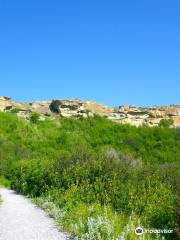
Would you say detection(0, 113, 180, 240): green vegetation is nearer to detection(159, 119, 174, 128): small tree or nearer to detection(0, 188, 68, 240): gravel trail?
detection(0, 188, 68, 240): gravel trail

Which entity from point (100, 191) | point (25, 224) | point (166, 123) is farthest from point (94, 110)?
point (25, 224)

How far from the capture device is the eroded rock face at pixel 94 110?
192 ft

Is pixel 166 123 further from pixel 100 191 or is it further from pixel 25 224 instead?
pixel 25 224

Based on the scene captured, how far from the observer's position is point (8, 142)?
1759 inches

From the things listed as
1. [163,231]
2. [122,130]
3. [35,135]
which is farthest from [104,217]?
[122,130]

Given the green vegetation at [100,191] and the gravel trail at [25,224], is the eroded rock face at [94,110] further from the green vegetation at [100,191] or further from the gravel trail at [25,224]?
the gravel trail at [25,224]

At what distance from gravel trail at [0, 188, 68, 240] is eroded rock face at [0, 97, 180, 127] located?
38867 mm

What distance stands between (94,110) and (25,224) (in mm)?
45869

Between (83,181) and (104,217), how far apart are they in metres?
5.96

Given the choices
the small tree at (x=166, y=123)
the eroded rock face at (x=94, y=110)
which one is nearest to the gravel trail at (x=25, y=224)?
the eroded rock face at (x=94, y=110)

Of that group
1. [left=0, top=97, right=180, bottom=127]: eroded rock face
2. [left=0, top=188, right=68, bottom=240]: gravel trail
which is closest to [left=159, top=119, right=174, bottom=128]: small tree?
[left=0, top=97, right=180, bottom=127]: eroded rock face

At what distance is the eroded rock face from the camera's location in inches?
2301

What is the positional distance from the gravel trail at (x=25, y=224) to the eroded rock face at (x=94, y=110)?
3887 centimetres

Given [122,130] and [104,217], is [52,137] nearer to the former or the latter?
[122,130]
